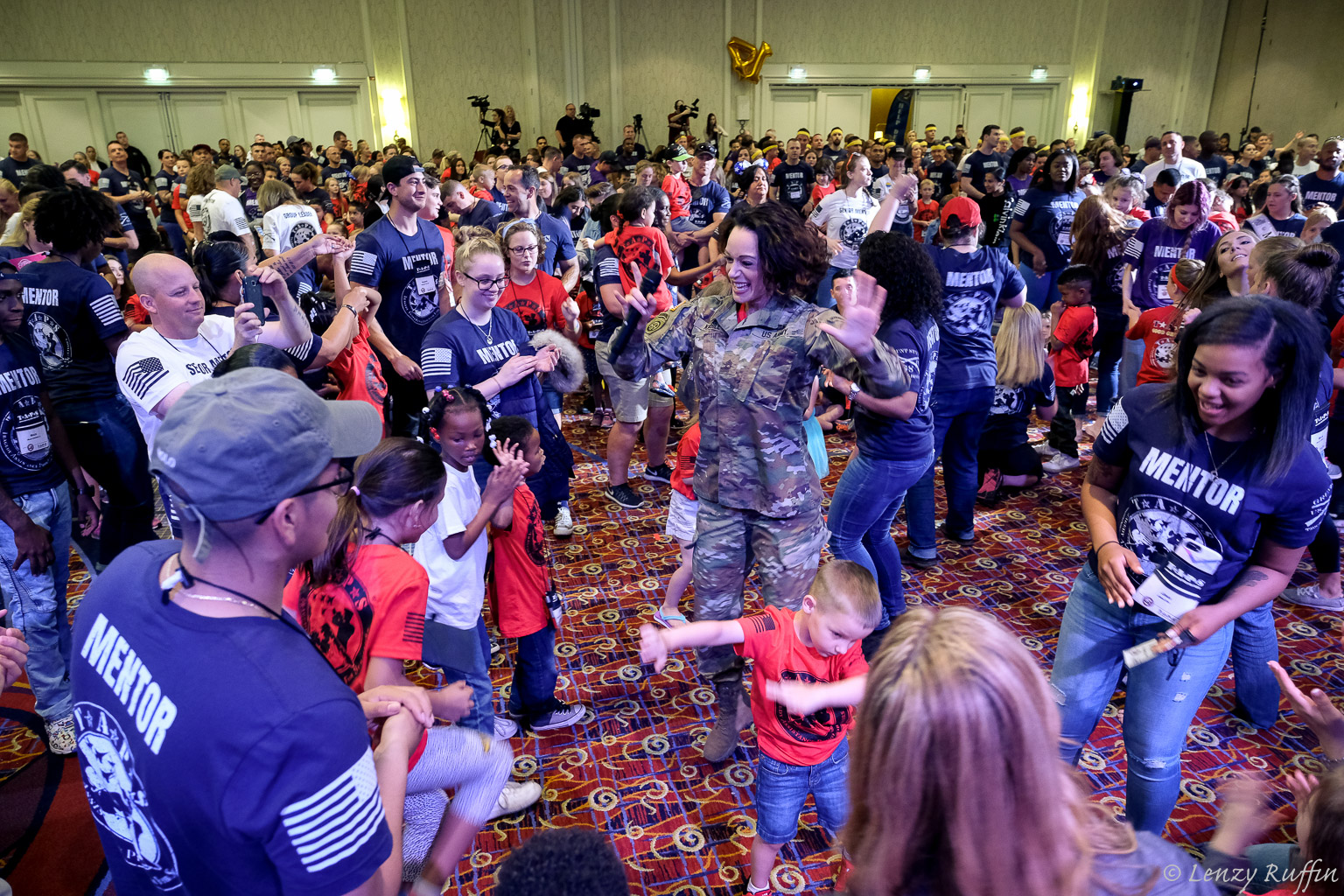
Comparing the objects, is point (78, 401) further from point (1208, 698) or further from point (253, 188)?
point (253, 188)

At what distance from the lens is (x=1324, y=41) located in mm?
17047

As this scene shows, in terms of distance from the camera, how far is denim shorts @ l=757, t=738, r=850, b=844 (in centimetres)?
208

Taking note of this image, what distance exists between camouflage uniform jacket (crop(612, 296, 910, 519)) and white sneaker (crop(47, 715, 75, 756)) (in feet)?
8.00

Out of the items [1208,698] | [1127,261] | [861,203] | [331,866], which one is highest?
[861,203]

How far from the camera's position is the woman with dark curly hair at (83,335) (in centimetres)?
314

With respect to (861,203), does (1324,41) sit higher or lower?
higher

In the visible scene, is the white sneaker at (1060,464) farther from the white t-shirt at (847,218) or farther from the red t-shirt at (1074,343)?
the white t-shirt at (847,218)

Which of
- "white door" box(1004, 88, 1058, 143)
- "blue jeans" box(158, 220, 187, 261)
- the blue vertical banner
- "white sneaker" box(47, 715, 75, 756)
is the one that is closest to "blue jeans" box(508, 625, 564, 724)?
"white sneaker" box(47, 715, 75, 756)

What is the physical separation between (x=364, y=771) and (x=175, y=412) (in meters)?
0.55

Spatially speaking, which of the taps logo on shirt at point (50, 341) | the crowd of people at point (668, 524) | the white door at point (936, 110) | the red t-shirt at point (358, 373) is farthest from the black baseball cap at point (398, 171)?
the white door at point (936, 110)

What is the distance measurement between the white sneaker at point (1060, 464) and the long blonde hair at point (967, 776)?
4.55m

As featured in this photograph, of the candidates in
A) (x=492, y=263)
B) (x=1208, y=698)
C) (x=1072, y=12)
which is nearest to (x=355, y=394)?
(x=492, y=263)

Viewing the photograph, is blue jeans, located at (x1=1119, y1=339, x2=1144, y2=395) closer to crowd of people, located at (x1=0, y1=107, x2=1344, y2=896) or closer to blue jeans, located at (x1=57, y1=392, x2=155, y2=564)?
crowd of people, located at (x1=0, y1=107, x2=1344, y2=896)

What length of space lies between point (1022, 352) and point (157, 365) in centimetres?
405
